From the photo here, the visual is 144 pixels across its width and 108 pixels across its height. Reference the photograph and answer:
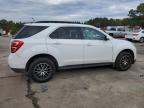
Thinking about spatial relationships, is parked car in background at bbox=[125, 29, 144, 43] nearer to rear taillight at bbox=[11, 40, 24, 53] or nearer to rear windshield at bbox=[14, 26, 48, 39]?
rear windshield at bbox=[14, 26, 48, 39]

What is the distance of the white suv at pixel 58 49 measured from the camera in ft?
19.9

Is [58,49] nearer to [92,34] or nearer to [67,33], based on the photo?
[67,33]

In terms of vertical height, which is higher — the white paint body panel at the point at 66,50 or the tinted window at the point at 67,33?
the tinted window at the point at 67,33

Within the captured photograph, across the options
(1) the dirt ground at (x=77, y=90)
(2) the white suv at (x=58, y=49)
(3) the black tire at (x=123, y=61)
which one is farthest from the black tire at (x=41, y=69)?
(3) the black tire at (x=123, y=61)

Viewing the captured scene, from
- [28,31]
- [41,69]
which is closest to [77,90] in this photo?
[41,69]

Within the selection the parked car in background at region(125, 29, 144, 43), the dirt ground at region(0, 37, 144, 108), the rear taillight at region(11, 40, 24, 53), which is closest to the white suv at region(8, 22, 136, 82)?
the rear taillight at region(11, 40, 24, 53)

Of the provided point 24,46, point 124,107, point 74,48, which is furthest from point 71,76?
point 124,107

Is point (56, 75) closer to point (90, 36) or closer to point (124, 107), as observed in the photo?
point (90, 36)

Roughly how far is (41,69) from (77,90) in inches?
51.5

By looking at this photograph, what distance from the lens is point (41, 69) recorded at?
6.26 meters

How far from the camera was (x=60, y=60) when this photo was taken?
6504mm

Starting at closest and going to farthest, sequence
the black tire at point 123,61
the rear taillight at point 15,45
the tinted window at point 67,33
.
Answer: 1. the rear taillight at point 15,45
2. the tinted window at point 67,33
3. the black tire at point 123,61

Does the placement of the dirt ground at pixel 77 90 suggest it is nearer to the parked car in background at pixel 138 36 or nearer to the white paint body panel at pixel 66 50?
the white paint body panel at pixel 66 50

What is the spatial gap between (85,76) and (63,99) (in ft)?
6.90
